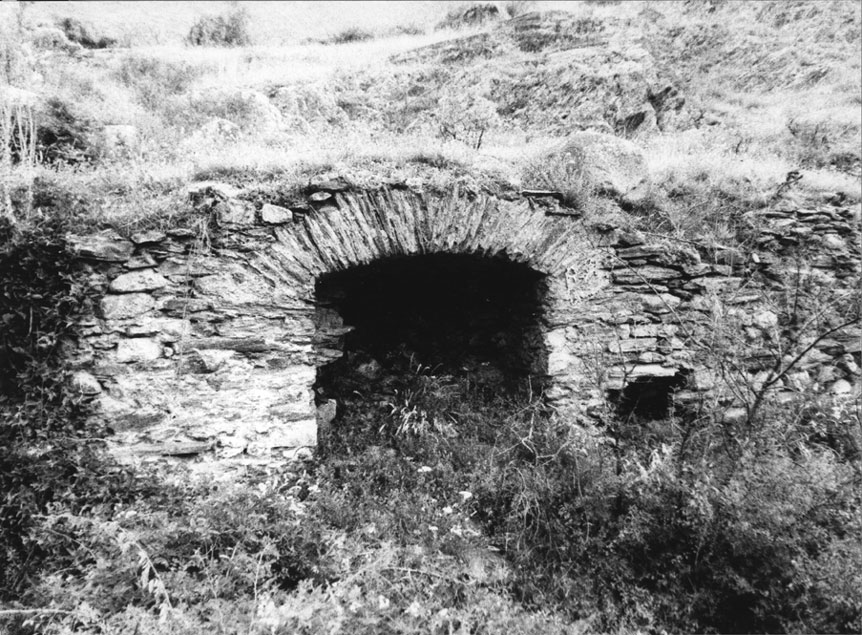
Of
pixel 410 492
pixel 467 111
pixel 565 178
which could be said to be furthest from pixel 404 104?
pixel 410 492

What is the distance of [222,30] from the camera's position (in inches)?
601

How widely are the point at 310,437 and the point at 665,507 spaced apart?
8.11ft

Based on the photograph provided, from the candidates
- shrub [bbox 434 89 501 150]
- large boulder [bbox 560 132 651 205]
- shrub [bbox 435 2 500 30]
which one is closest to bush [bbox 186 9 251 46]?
shrub [bbox 435 2 500 30]

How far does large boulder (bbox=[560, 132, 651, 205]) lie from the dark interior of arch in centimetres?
120

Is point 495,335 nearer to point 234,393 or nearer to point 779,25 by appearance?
point 234,393

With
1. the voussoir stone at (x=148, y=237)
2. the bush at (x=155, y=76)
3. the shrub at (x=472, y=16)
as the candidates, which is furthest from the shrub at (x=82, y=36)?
the voussoir stone at (x=148, y=237)

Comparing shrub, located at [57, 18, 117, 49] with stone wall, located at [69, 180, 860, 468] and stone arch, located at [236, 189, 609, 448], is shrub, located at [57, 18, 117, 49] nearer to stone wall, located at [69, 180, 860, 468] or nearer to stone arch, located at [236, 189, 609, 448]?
stone wall, located at [69, 180, 860, 468]

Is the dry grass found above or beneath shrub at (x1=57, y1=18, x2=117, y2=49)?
beneath

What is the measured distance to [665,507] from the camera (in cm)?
294

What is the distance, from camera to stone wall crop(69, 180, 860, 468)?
325 cm

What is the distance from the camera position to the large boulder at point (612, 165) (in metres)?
4.47

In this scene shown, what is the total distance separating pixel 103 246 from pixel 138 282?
1.08 feet

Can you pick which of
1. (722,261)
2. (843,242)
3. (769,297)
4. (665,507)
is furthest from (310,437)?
(843,242)

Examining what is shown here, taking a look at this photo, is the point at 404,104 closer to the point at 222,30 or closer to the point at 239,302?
the point at 239,302
